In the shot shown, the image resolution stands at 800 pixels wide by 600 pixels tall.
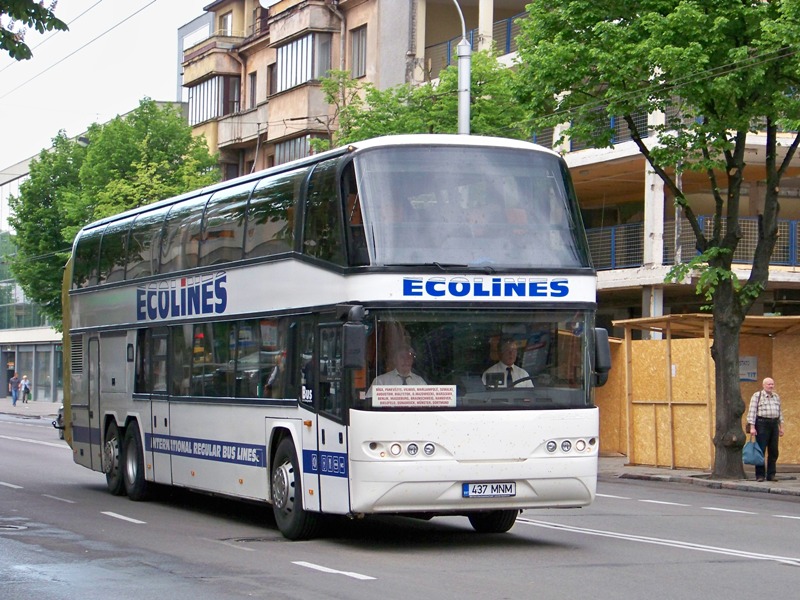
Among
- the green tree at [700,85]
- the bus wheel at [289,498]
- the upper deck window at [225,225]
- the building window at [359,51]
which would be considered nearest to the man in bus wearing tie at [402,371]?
the bus wheel at [289,498]

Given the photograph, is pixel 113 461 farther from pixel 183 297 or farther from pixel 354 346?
pixel 354 346

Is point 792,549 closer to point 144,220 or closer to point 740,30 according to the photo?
point 144,220

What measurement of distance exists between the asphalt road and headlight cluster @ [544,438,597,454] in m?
0.92

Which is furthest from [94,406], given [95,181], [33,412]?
[33,412]

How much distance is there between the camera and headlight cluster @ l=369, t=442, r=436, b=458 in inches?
500

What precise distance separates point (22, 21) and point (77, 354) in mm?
7665

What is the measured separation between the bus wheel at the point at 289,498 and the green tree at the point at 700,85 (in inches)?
445

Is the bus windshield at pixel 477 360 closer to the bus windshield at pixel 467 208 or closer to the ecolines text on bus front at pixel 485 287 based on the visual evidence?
the ecolines text on bus front at pixel 485 287

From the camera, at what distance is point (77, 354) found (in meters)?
21.8

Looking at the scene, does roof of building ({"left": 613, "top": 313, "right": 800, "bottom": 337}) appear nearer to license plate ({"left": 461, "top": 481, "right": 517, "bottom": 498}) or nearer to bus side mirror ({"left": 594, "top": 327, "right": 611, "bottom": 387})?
bus side mirror ({"left": 594, "top": 327, "right": 611, "bottom": 387})

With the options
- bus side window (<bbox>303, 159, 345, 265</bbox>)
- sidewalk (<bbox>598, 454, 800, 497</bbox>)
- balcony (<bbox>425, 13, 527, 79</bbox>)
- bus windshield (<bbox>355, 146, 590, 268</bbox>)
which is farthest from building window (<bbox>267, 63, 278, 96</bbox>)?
bus windshield (<bbox>355, 146, 590, 268</bbox>)

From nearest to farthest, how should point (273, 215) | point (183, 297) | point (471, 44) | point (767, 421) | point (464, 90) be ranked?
point (273, 215), point (183, 297), point (767, 421), point (464, 90), point (471, 44)

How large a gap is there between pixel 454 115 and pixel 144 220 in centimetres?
1613

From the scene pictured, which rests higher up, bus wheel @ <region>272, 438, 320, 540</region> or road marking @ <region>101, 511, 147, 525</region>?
bus wheel @ <region>272, 438, 320, 540</region>
